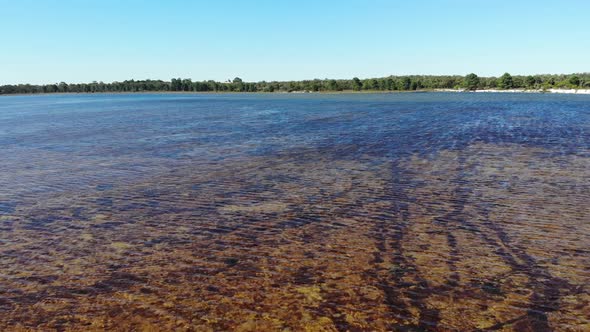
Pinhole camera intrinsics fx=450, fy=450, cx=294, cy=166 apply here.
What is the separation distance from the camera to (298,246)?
11.3 m

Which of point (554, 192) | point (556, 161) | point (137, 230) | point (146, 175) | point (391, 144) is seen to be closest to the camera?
point (137, 230)

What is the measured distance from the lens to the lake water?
795cm

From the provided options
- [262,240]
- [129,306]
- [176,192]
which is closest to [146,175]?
[176,192]

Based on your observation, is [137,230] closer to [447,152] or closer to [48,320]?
[48,320]

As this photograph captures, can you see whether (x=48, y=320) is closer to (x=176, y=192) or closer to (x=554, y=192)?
(x=176, y=192)

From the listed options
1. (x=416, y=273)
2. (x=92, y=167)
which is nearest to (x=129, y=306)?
(x=416, y=273)

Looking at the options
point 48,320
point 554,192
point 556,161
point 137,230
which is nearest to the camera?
point 48,320

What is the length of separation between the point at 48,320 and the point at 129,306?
132cm

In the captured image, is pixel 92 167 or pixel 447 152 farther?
pixel 447 152

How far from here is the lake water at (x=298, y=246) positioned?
7953 mm

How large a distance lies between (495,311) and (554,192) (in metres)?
10.8

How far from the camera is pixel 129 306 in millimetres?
8250

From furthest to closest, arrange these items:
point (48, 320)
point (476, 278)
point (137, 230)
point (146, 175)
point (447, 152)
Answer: point (447, 152) → point (146, 175) → point (137, 230) → point (476, 278) → point (48, 320)

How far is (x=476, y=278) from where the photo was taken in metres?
9.24
